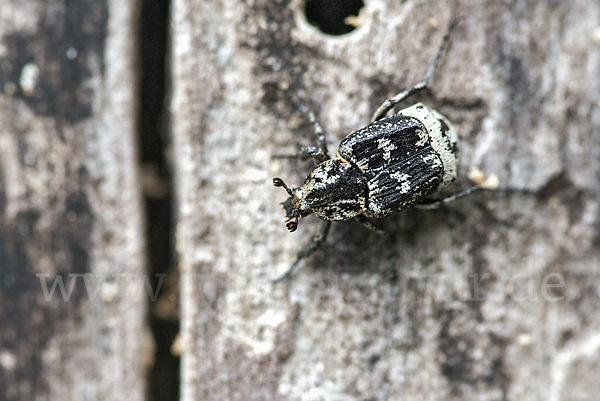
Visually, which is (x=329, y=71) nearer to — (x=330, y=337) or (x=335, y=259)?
(x=335, y=259)

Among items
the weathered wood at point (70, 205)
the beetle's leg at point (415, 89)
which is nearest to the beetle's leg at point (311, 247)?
the beetle's leg at point (415, 89)

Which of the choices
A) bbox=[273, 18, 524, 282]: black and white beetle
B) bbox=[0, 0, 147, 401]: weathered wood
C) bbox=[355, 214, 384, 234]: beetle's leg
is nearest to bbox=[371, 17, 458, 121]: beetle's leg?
bbox=[273, 18, 524, 282]: black and white beetle

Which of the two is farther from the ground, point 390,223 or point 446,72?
point 446,72

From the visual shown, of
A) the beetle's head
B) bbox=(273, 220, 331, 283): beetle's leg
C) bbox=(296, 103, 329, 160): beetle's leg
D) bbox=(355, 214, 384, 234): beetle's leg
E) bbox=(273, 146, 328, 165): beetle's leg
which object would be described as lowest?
bbox=(273, 220, 331, 283): beetle's leg

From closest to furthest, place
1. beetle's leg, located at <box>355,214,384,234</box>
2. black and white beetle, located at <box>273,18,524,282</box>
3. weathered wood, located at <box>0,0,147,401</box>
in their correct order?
black and white beetle, located at <box>273,18,524,282</box> → beetle's leg, located at <box>355,214,384,234</box> → weathered wood, located at <box>0,0,147,401</box>

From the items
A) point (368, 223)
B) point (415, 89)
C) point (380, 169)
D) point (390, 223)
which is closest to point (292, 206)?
point (368, 223)

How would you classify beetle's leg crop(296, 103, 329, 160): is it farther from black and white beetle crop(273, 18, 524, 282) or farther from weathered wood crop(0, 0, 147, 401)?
weathered wood crop(0, 0, 147, 401)

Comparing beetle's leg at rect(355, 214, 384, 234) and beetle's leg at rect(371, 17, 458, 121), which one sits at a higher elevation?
beetle's leg at rect(371, 17, 458, 121)

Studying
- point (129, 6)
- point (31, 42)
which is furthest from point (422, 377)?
point (31, 42)
